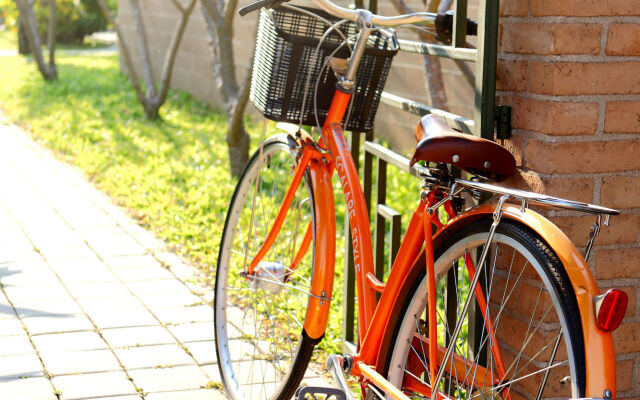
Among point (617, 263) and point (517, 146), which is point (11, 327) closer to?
point (517, 146)

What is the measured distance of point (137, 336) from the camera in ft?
13.9

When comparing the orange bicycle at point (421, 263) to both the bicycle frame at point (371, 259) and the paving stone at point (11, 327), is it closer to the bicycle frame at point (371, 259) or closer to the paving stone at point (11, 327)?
the bicycle frame at point (371, 259)

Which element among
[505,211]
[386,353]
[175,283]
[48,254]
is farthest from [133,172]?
[505,211]

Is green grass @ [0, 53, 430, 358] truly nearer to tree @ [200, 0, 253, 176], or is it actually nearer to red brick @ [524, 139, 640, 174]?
tree @ [200, 0, 253, 176]

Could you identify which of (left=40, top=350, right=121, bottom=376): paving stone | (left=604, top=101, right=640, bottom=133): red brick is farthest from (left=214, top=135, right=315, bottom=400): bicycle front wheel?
(left=604, top=101, right=640, bottom=133): red brick

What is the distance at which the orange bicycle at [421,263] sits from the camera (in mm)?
1944

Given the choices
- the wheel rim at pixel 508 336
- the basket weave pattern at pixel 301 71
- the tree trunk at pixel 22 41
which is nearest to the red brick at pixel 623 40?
the wheel rim at pixel 508 336

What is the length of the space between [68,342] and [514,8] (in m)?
2.54

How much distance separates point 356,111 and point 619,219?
3.24 feet

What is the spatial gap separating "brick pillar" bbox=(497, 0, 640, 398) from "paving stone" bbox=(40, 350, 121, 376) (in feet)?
6.83

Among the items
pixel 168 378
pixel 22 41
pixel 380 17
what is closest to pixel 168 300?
pixel 168 378

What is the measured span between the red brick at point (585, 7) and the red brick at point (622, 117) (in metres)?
0.24

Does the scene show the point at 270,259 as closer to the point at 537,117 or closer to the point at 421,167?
the point at 421,167

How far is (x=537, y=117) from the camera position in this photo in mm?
2455
